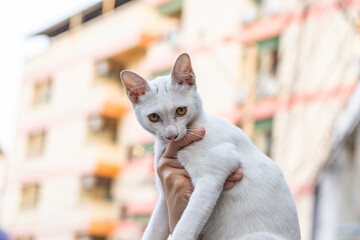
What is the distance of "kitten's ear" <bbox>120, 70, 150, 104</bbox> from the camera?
1.92 meters

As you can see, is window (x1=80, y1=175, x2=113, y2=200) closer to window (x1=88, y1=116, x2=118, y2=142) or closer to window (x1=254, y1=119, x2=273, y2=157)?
window (x1=88, y1=116, x2=118, y2=142)

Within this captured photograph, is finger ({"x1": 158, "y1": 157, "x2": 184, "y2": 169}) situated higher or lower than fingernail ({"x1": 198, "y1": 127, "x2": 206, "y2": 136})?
lower

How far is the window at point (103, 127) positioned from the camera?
14422 millimetres

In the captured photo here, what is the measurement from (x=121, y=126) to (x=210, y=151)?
513 inches

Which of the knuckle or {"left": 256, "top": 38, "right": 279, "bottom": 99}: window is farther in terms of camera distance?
{"left": 256, "top": 38, "right": 279, "bottom": 99}: window

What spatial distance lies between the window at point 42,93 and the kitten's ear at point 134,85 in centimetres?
1494

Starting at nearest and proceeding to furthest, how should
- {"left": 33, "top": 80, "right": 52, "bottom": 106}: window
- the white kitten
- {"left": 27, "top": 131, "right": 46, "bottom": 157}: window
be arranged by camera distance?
the white kitten, {"left": 27, "top": 131, "right": 46, "bottom": 157}: window, {"left": 33, "top": 80, "right": 52, "bottom": 106}: window

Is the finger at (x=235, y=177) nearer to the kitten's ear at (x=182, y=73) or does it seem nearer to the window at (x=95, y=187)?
the kitten's ear at (x=182, y=73)

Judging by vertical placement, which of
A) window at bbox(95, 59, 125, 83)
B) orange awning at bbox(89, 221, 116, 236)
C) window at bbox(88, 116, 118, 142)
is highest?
window at bbox(95, 59, 125, 83)

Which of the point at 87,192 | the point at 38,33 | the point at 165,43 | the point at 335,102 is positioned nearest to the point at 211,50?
the point at 165,43

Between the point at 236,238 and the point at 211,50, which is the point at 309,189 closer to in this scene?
the point at 211,50

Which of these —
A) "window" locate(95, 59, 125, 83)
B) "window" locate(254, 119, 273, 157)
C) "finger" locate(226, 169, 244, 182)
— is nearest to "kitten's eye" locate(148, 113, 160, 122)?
"finger" locate(226, 169, 244, 182)

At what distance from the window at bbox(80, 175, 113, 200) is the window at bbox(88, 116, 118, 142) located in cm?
111

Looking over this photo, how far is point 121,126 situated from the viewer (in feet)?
48.5
